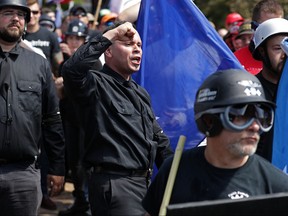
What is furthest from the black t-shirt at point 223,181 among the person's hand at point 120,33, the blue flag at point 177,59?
the blue flag at point 177,59

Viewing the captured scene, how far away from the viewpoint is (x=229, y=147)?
3928 millimetres

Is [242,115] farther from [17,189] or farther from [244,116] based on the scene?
[17,189]

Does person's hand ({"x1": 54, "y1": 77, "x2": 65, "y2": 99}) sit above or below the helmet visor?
below

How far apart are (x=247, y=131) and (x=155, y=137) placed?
212 centimetres

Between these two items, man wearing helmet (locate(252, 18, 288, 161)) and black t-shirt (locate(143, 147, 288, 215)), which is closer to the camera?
black t-shirt (locate(143, 147, 288, 215))

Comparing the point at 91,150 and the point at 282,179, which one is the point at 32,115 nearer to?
the point at 91,150

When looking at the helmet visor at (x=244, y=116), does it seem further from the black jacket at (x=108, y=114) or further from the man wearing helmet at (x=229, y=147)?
the black jacket at (x=108, y=114)

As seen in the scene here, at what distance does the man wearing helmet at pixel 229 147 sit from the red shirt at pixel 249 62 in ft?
11.4

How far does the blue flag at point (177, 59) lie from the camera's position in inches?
251

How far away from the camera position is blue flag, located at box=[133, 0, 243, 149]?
6.37 meters

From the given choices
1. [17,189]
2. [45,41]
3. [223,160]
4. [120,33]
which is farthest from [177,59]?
[45,41]

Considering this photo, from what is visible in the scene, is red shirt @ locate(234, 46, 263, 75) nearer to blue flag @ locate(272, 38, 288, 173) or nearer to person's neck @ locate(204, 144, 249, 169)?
blue flag @ locate(272, 38, 288, 173)

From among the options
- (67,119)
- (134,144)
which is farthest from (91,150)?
(67,119)

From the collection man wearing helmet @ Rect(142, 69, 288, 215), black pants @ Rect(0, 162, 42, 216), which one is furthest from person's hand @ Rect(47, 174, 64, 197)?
man wearing helmet @ Rect(142, 69, 288, 215)
